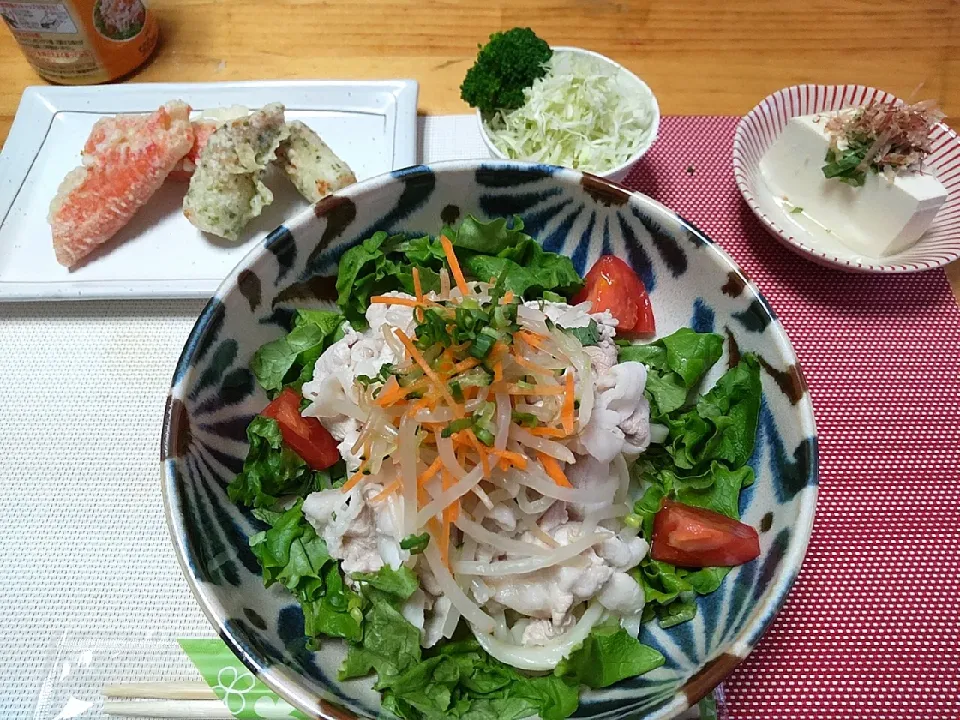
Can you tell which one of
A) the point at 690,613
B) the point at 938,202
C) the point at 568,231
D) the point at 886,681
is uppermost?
the point at 568,231

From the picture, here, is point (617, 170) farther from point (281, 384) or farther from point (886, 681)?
point (886, 681)

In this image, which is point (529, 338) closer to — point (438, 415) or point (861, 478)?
point (438, 415)

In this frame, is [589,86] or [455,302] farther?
[589,86]

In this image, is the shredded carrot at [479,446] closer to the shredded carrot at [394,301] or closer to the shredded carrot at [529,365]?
the shredded carrot at [529,365]

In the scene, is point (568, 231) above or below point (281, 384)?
above

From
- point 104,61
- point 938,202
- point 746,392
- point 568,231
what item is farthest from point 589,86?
point 104,61

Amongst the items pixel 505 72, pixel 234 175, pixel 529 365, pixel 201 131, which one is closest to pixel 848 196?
pixel 505 72

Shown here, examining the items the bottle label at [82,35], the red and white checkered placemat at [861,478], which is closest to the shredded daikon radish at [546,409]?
the red and white checkered placemat at [861,478]
